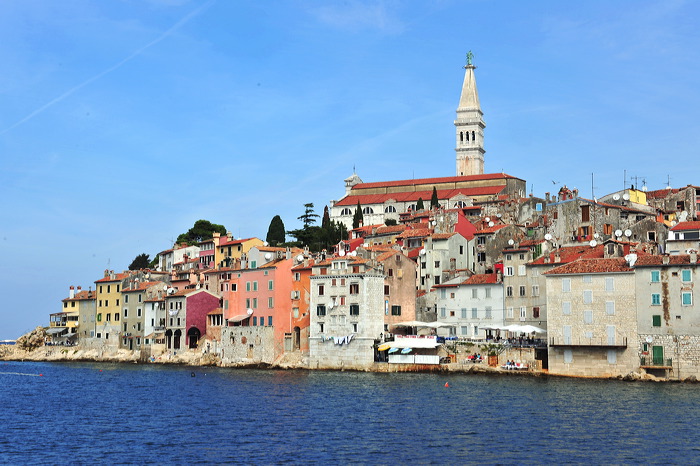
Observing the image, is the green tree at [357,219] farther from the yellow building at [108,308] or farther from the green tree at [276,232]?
the yellow building at [108,308]

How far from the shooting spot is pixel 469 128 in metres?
188

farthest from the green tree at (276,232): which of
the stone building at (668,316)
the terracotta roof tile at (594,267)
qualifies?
the stone building at (668,316)

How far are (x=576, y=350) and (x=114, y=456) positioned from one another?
3786cm

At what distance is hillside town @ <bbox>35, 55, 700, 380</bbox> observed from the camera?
202 ft

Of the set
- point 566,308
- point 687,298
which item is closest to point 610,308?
point 566,308

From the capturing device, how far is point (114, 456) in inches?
1460

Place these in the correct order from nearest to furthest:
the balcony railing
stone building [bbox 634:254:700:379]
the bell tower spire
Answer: stone building [bbox 634:254:700:379], the balcony railing, the bell tower spire

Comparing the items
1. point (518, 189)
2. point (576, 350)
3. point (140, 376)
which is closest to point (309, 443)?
point (576, 350)

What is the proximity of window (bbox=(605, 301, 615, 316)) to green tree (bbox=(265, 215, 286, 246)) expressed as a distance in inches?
2677

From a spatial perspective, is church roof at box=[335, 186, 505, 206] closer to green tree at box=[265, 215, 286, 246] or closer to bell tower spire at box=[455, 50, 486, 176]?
green tree at box=[265, 215, 286, 246]

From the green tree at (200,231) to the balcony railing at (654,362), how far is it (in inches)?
3468

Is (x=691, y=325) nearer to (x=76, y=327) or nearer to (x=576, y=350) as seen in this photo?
(x=576, y=350)

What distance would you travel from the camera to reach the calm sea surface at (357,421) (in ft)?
121

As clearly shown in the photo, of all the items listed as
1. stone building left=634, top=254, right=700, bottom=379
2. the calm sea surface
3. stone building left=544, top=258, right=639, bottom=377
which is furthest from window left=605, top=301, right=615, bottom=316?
the calm sea surface
